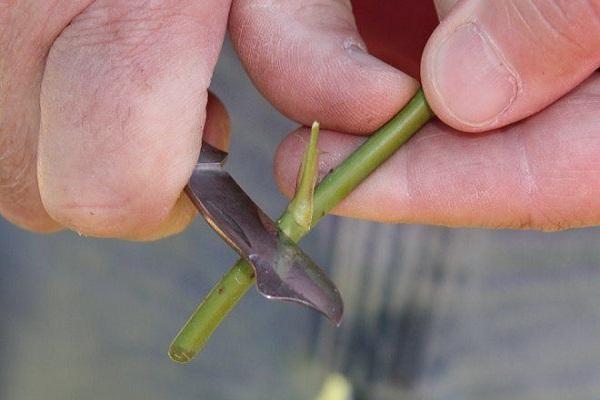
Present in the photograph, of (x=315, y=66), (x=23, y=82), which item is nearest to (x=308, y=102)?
(x=315, y=66)

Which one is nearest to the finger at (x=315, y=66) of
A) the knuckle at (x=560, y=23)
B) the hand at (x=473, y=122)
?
the hand at (x=473, y=122)

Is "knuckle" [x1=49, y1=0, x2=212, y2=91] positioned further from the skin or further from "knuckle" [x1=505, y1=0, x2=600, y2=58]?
"knuckle" [x1=505, y1=0, x2=600, y2=58]

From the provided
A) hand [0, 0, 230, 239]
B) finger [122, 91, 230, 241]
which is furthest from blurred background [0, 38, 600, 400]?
hand [0, 0, 230, 239]

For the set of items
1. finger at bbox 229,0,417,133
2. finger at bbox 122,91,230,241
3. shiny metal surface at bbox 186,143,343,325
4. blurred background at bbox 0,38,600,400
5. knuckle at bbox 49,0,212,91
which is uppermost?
knuckle at bbox 49,0,212,91

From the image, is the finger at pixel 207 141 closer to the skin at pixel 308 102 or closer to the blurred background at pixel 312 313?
the skin at pixel 308 102

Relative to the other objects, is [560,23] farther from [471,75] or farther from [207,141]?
[207,141]

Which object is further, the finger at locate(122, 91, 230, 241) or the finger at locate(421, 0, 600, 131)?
the finger at locate(122, 91, 230, 241)

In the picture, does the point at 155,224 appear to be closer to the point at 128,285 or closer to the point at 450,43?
the point at 450,43
